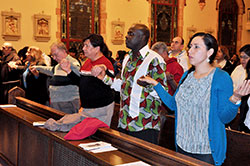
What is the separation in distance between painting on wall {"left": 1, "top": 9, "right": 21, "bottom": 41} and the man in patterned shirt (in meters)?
10.00

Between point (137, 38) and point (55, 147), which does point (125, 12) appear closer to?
point (137, 38)

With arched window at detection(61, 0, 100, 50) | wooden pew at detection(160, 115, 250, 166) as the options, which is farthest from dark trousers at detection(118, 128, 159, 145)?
arched window at detection(61, 0, 100, 50)

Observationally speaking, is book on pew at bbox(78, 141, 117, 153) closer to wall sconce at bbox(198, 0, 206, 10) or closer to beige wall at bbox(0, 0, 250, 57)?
beige wall at bbox(0, 0, 250, 57)

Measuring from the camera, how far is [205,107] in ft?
8.09

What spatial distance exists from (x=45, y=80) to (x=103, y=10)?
8.72 meters

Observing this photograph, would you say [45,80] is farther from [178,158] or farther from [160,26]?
[160,26]

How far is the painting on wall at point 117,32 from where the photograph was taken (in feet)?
47.2

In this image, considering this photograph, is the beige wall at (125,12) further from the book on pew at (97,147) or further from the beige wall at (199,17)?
the book on pew at (97,147)

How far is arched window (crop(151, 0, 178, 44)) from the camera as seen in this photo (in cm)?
1555

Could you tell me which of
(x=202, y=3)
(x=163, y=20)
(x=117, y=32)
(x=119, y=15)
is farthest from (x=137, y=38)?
(x=202, y=3)

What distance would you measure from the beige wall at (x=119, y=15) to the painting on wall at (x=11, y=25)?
0.16m

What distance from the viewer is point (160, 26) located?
1574 cm

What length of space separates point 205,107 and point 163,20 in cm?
1379

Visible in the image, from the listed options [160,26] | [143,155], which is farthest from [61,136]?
[160,26]
